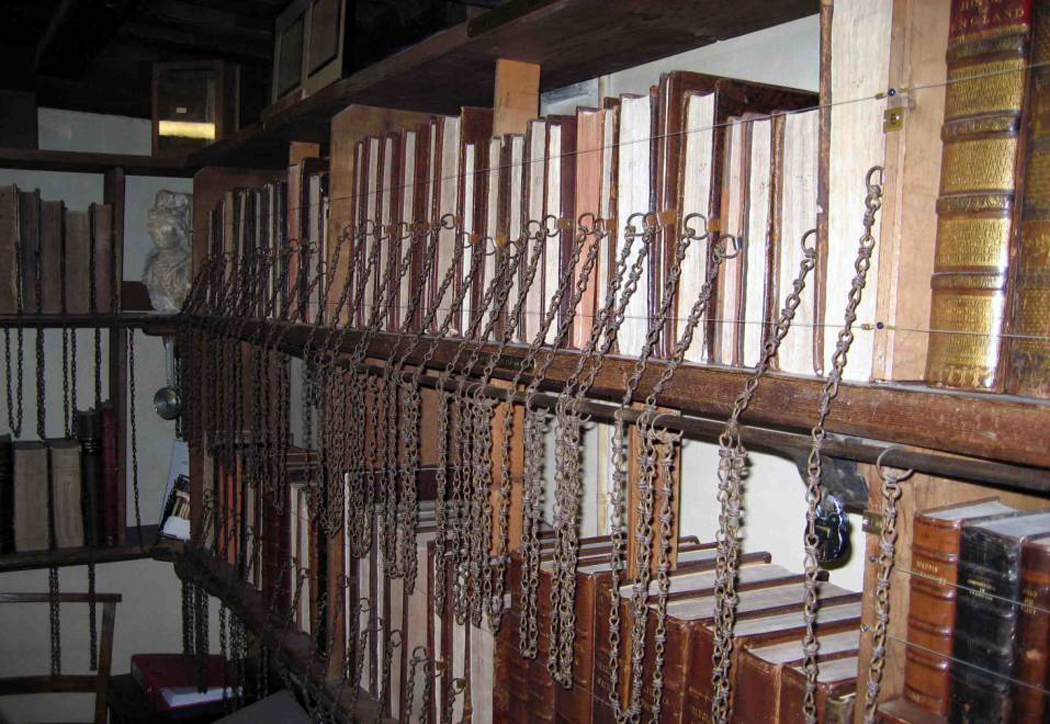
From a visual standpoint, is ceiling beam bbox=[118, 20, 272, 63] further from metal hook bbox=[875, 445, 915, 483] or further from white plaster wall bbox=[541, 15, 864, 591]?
metal hook bbox=[875, 445, 915, 483]

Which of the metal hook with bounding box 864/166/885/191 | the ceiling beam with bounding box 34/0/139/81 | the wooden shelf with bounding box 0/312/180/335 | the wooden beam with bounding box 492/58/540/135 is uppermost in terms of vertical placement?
the ceiling beam with bounding box 34/0/139/81

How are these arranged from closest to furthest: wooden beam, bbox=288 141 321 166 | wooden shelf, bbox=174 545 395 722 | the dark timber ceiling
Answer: wooden shelf, bbox=174 545 395 722 < wooden beam, bbox=288 141 321 166 < the dark timber ceiling

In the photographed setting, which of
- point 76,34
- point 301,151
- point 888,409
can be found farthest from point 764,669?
point 76,34

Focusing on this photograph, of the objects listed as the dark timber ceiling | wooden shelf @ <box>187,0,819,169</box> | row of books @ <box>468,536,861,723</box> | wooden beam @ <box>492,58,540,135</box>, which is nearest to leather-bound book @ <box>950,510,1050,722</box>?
row of books @ <box>468,536,861,723</box>

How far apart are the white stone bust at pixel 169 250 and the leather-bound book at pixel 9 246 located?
0.44 metres

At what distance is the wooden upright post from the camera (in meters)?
1.27

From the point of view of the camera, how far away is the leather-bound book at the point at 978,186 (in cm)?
64

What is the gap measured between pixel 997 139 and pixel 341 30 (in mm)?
1510

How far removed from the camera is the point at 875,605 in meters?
0.73

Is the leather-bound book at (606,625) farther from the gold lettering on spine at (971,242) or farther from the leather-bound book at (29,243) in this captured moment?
the leather-bound book at (29,243)

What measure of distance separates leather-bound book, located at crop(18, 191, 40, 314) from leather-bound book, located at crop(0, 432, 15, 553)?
456 millimetres

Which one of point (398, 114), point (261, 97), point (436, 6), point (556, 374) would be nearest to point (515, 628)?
point (556, 374)

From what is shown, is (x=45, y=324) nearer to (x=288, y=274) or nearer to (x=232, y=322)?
(x=232, y=322)

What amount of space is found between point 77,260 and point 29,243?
147 mm
